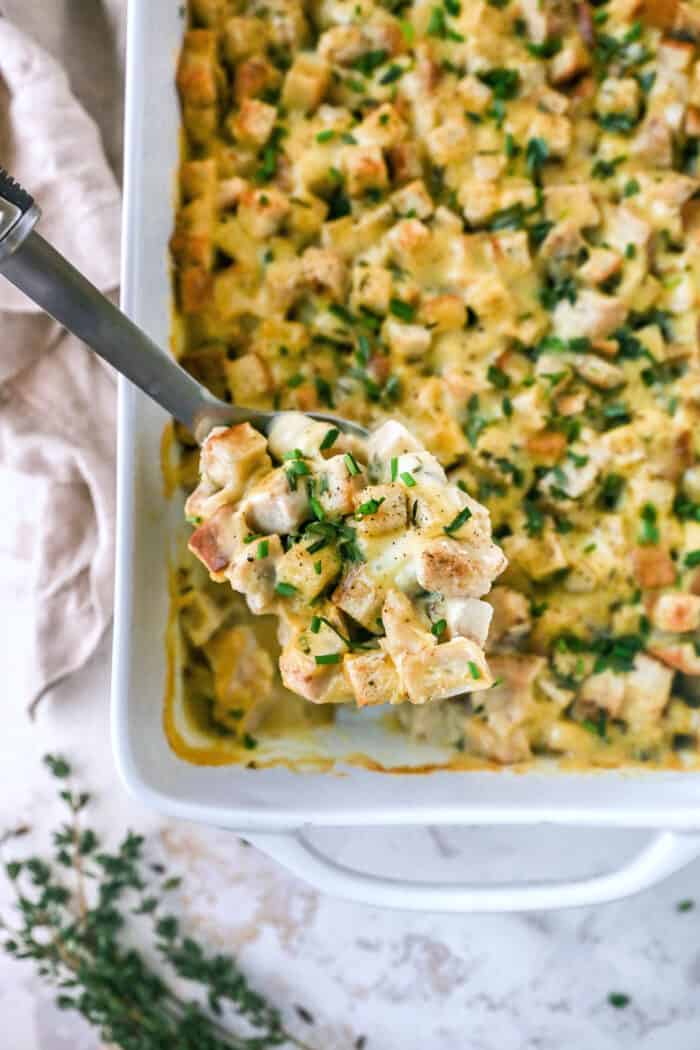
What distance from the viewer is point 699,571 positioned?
1.94m

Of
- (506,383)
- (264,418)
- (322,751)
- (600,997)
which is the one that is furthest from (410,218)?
(600,997)

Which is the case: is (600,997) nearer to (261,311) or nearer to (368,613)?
(368,613)

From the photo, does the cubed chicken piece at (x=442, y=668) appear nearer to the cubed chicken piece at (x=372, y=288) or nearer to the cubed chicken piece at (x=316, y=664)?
the cubed chicken piece at (x=316, y=664)

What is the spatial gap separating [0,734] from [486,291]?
1304 mm

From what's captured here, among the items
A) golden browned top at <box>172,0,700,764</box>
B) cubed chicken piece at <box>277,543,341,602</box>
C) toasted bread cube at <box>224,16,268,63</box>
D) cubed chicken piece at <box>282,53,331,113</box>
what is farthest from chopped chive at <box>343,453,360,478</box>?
toasted bread cube at <box>224,16,268,63</box>

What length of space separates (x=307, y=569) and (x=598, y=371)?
2.26 ft

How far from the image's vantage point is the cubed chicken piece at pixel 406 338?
6.28 ft

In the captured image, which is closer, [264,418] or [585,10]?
[264,418]

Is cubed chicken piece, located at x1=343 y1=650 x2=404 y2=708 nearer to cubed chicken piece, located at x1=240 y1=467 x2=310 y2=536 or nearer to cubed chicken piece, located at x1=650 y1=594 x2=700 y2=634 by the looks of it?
cubed chicken piece, located at x1=240 y1=467 x2=310 y2=536

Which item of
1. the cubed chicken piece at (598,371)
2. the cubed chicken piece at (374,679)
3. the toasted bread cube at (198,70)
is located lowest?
the cubed chicken piece at (598,371)

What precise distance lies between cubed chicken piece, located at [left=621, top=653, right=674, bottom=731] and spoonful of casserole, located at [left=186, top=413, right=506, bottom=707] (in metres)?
0.50

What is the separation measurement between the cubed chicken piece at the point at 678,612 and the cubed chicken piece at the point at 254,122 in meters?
1.06

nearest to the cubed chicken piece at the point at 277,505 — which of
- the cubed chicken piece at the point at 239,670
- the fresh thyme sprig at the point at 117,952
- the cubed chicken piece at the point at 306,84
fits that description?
the cubed chicken piece at the point at 239,670

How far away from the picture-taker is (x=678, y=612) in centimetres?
190
